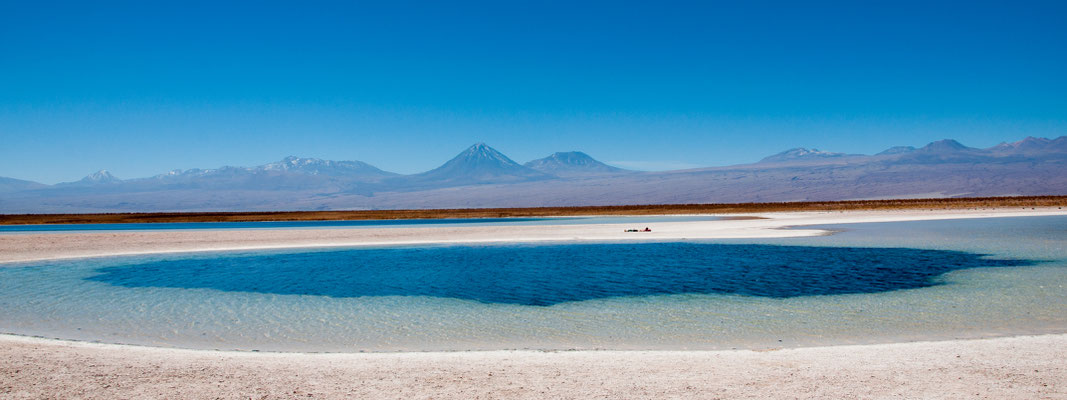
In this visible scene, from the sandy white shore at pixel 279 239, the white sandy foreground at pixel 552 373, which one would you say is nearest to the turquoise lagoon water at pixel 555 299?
the white sandy foreground at pixel 552 373

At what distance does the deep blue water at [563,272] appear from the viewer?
14.4m

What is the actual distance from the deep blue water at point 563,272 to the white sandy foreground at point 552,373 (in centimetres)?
501

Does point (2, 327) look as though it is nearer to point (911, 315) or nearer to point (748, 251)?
point (911, 315)

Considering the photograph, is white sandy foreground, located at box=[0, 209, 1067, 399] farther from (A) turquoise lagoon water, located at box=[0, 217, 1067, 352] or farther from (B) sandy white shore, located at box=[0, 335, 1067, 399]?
(A) turquoise lagoon water, located at box=[0, 217, 1067, 352]

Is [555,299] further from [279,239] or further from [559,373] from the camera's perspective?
[279,239]

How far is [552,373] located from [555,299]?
19.1 feet

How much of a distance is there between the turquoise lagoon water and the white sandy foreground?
2.69 feet

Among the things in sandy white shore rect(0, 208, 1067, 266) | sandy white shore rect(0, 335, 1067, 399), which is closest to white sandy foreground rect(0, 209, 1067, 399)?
sandy white shore rect(0, 335, 1067, 399)

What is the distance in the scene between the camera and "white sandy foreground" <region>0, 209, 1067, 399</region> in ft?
21.5

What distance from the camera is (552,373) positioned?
24.2ft

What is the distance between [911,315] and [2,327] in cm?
1477

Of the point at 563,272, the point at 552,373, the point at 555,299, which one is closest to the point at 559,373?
the point at 552,373

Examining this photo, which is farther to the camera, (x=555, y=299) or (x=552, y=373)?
(x=555, y=299)

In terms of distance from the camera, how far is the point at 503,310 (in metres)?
12.1
